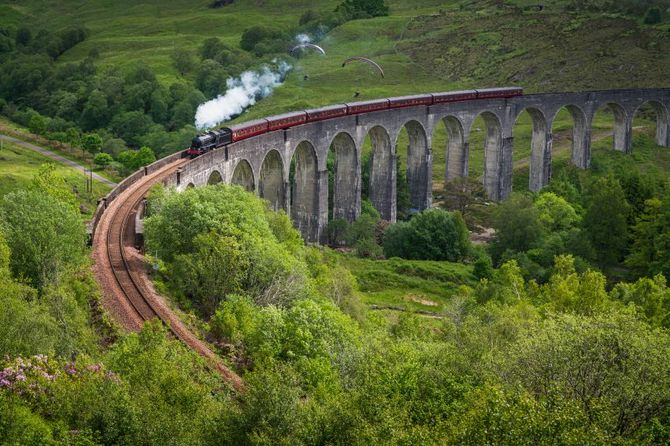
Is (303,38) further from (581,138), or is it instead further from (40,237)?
(40,237)

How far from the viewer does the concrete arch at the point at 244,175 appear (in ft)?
238

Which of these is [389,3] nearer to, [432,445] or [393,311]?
[393,311]

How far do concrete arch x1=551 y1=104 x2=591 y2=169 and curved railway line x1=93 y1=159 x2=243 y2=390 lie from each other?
213ft

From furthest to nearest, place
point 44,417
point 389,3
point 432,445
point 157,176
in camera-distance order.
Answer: point 389,3 < point 157,176 < point 44,417 < point 432,445

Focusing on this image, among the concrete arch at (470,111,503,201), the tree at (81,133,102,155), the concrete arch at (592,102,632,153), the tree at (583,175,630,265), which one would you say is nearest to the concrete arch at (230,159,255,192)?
the tree at (583,175,630,265)

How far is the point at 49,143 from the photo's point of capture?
11431cm

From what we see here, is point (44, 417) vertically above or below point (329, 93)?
below

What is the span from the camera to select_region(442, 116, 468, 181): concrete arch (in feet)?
324

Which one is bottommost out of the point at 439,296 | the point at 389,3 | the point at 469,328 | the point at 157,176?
the point at 439,296

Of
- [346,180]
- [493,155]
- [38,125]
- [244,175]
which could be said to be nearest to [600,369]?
[244,175]

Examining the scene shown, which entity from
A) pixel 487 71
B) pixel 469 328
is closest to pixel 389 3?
pixel 487 71

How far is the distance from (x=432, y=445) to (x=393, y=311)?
39.4 meters

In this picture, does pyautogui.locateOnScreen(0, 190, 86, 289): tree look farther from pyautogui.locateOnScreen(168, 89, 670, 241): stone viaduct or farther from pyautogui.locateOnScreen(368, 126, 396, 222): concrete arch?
pyautogui.locateOnScreen(368, 126, 396, 222): concrete arch

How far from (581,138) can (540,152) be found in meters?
6.77
